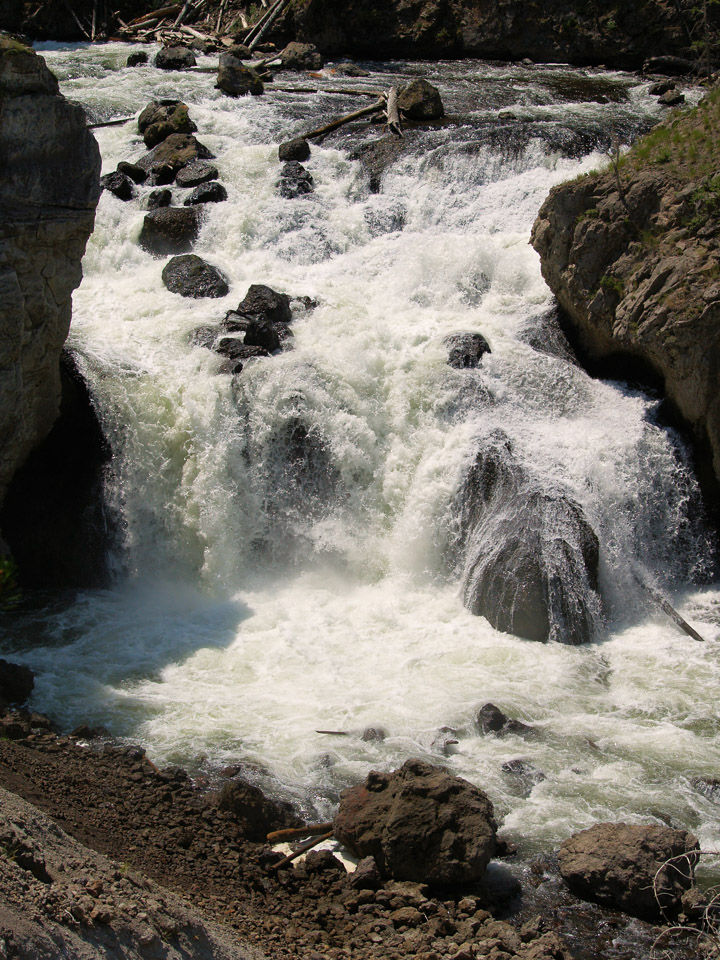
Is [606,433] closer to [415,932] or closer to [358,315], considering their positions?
[358,315]

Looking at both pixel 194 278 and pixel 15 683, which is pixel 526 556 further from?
pixel 194 278

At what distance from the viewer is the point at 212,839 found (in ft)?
27.4

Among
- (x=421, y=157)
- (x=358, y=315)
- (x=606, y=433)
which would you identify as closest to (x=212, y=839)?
(x=606, y=433)

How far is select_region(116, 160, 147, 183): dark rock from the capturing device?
799 inches

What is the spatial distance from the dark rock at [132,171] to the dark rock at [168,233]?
2049 millimetres

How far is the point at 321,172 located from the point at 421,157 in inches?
88.7

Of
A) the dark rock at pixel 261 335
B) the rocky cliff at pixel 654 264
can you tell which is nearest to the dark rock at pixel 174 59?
the dark rock at pixel 261 335

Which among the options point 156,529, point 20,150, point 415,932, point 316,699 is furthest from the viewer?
point 156,529

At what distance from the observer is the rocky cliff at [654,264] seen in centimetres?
1363

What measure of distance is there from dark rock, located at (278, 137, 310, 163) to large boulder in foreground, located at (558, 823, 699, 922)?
16.8 meters

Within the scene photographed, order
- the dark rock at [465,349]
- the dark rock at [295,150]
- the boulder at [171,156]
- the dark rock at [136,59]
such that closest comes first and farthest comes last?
1. the dark rock at [465,349]
2. the boulder at [171,156]
3. the dark rock at [295,150]
4. the dark rock at [136,59]

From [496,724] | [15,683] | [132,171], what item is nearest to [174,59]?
[132,171]

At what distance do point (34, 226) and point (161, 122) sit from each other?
433 inches

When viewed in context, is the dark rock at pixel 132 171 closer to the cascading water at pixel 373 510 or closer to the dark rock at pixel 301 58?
the cascading water at pixel 373 510
